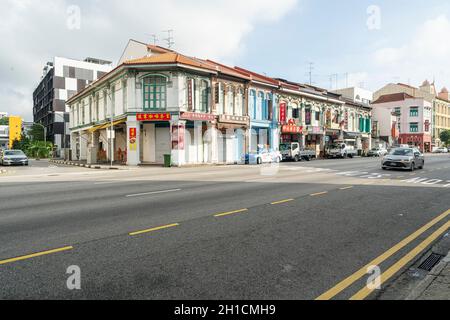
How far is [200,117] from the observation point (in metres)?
27.2

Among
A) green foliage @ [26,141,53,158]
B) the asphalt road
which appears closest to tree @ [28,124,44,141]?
green foliage @ [26,141,53,158]

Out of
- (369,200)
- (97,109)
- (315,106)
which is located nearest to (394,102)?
(315,106)

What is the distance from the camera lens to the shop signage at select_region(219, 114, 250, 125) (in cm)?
2916

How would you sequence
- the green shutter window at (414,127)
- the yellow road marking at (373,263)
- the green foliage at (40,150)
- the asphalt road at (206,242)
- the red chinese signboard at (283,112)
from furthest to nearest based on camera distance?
the green shutter window at (414,127) < the green foliage at (40,150) < the red chinese signboard at (283,112) < the asphalt road at (206,242) < the yellow road marking at (373,263)

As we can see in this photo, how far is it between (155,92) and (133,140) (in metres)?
4.89


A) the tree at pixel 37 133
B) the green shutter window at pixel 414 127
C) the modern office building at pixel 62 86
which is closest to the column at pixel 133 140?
the modern office building at pixel 62 86

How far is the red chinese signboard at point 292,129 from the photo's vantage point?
37.2m

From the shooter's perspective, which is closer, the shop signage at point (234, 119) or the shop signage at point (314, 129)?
the shop signage at point (234, 119)

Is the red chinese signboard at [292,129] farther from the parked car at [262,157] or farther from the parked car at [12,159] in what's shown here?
the parked car at [12,159]

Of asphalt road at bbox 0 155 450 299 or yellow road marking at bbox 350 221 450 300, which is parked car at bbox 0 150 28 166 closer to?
asphalt road at bbox 0 155 450 299

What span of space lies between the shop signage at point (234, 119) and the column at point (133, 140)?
8208 millimetres

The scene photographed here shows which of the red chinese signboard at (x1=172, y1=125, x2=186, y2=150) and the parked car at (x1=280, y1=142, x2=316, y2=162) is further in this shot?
the parked car at (x1=280, y1=142, x2=316, y2=162)

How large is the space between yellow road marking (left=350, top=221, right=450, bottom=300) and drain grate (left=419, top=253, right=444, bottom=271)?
0.57 feet

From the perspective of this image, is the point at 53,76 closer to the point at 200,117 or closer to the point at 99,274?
the point at 200,117
